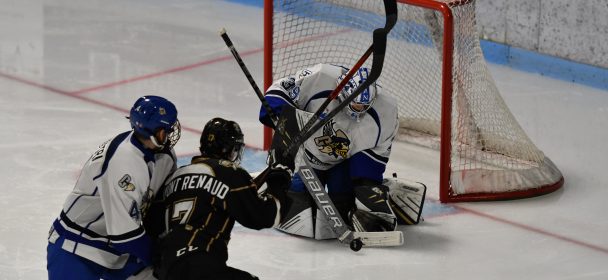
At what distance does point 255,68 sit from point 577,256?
3181mm

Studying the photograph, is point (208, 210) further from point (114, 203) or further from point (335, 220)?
point (335, 220)

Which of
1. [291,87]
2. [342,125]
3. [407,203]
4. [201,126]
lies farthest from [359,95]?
[201,126]

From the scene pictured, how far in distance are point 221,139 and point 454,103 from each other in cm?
211

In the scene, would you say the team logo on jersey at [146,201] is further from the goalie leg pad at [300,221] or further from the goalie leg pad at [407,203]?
the goalie leg pad at [407,203]

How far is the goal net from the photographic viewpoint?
19.2 ft

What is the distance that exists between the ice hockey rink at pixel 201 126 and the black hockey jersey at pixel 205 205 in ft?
3.55

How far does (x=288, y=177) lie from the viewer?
433 cm

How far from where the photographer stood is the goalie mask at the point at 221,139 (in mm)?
4074

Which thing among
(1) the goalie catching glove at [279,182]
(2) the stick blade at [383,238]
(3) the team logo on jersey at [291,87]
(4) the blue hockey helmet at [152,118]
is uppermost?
(4) the blue hockey helmet at [152,118]

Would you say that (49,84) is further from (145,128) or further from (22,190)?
(145,128)

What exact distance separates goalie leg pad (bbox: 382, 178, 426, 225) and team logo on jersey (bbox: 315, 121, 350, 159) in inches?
12.6

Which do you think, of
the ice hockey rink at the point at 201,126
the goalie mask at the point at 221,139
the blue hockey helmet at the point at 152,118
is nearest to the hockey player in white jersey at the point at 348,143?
the ice hockey rink at the point at 201,126

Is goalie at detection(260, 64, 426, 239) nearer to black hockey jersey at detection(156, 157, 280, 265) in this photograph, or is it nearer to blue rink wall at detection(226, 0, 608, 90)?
black hockey jersey at detection(156, 157, 280, 265)

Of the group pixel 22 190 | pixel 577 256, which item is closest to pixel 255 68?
pixel 22 190
